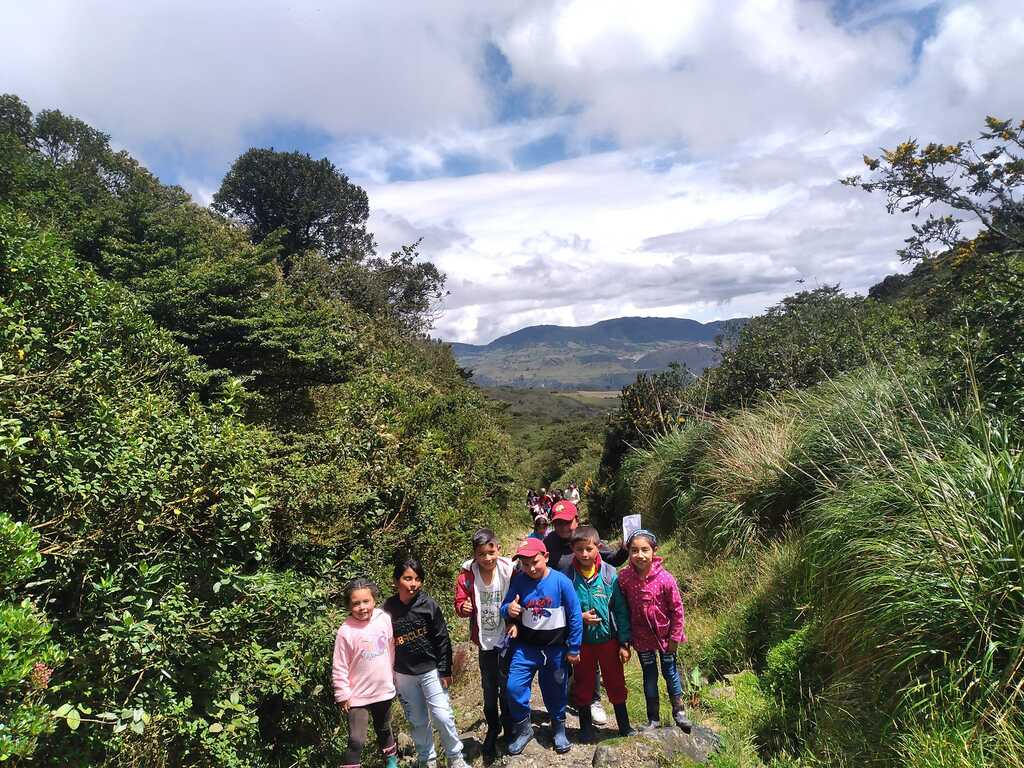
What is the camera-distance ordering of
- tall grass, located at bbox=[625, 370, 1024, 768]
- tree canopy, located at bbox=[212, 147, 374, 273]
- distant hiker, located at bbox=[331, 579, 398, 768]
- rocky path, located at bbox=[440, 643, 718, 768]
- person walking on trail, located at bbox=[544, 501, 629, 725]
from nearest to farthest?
tall grass, located at bbox=[625, 370, 1024, 768], rocky path, located at bbox=[440, 643, 718, 768], distant hiker, located at bbox=[331, 579, 398, 768], person walking on trail, located at bbox=[544, 501, 629, 725], tree canopy, located at bbox=[212, 147, 374, 273]

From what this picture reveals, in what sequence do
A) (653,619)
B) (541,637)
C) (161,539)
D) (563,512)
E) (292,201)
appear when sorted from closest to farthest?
(161,539) → (541,637) → (653,619) → (563,512) → (292,201)

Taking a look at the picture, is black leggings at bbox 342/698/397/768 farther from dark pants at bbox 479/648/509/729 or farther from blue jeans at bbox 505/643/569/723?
blue jeans at bbox 505/643/569/723

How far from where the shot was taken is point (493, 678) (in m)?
4.33

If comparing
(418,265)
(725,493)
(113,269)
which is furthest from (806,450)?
(418,265)

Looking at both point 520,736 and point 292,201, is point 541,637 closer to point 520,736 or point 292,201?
point 520,736

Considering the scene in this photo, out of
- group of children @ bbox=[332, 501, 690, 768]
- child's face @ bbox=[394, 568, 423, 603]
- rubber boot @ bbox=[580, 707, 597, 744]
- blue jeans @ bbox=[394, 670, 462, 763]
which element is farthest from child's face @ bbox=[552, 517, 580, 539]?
blue jeans @ bbox=[394, 670, 462, 763]

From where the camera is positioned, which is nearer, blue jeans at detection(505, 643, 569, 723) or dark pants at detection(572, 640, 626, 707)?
blue jeans at detection(505, 643, 569, 723)

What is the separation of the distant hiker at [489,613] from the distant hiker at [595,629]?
0.59 metres

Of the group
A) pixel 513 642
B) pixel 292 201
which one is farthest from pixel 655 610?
pixel 292 201

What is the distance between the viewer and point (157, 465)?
12.0 feet

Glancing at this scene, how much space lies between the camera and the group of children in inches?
161

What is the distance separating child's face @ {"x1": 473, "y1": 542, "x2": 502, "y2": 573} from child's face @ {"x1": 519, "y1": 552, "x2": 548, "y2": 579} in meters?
0.25

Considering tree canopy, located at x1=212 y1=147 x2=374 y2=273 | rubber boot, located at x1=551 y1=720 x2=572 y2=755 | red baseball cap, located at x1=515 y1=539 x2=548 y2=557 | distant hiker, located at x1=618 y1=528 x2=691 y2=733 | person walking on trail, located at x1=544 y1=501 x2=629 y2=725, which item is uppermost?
tree canopy, located at x1=212 y1=147 x2=374 y2=273

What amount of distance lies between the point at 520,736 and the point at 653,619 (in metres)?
1.26
